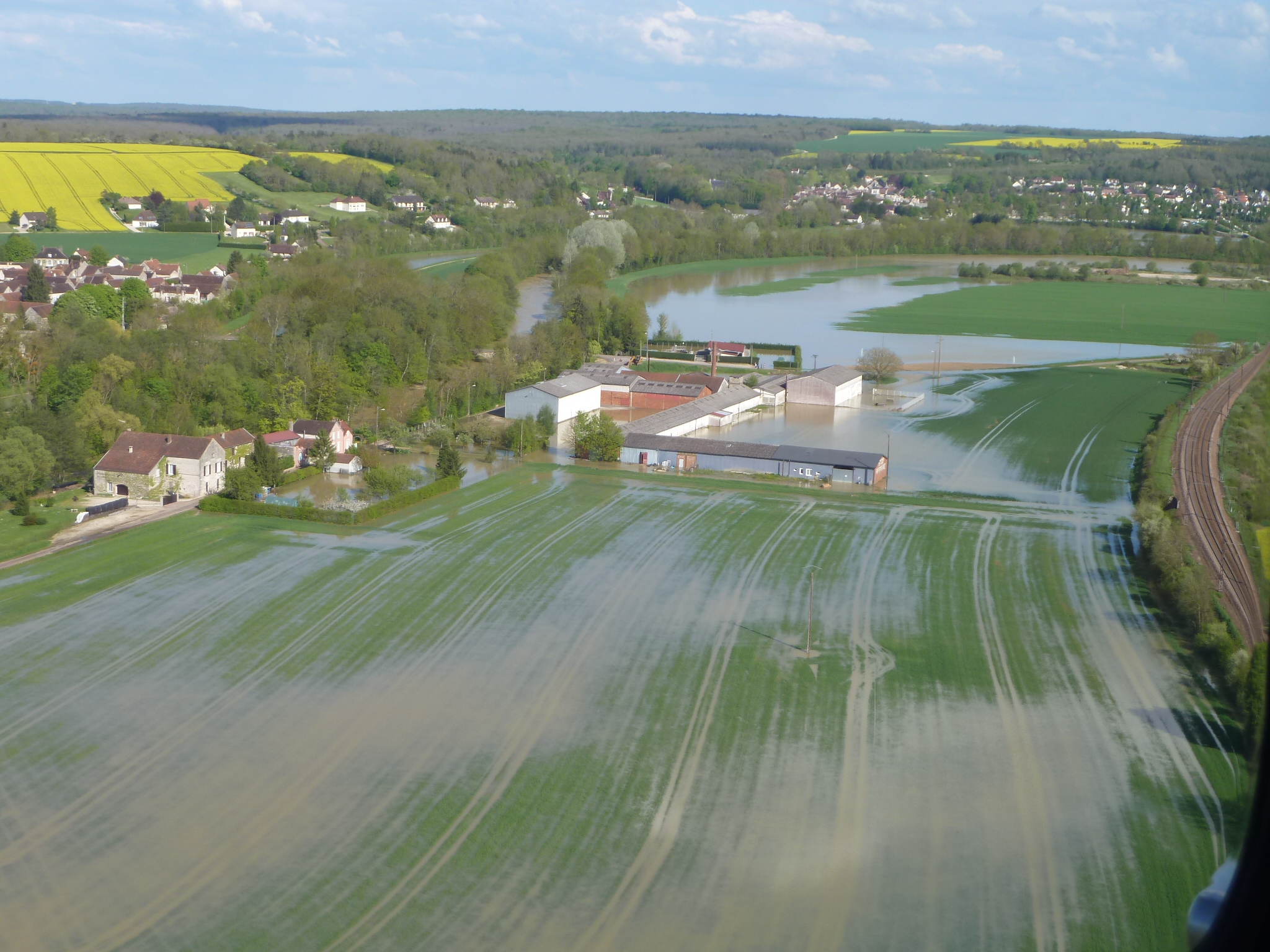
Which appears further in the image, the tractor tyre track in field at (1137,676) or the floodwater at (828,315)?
the floodwater at (828,315)

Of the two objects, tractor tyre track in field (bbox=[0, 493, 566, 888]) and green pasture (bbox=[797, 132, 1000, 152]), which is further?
green pasture (bbox=[797, 132, 1000, 152])

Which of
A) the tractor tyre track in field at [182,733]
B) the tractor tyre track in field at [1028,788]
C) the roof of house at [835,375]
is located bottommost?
the tractor tyre track in field at [182,733]

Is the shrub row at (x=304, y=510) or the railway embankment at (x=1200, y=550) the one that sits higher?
the railway embankment at (x=1200, y=550)

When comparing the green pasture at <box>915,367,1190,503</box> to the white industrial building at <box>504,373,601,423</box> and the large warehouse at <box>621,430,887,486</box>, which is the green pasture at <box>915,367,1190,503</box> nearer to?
the large warehouse at <box>621,430,887,486</box>

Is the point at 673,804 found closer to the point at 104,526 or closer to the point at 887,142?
the point at 104,526

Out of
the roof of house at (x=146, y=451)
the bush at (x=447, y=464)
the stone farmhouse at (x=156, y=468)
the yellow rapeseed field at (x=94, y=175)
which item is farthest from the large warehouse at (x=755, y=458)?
the yellow rapeseed field at (x=94, y=175)

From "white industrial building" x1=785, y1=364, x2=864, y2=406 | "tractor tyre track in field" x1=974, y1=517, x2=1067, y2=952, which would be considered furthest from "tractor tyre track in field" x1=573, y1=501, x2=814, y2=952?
"white industrial building" x1=785, y1=364, x2=864, y2=406

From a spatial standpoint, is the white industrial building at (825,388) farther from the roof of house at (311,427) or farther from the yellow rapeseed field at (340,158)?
the yellow rapeseed field at (340,158)
